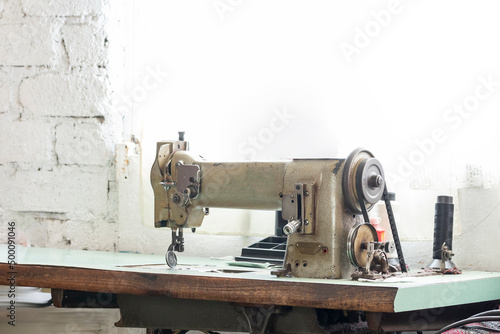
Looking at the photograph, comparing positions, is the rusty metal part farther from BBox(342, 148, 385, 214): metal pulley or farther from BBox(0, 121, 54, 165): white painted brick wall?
BBox(0, 121, 54, 165): white painted brick wall

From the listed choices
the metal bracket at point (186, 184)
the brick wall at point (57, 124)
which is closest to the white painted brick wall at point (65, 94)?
the brick wall at point (57, 124)

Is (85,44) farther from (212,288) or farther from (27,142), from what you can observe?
(212,288)

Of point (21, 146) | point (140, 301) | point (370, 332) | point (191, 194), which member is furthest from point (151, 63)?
point (370, 332)

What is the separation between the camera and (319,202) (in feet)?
6.38

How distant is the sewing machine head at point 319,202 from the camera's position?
1.92 metres

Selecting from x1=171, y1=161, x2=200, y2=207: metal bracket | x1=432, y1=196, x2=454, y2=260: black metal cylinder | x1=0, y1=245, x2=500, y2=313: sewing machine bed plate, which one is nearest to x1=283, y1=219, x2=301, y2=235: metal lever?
x1=0, y1=245, x2=500, y2=313: sewing machine bed plate

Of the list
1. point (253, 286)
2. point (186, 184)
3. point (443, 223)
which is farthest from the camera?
point (443, 223)

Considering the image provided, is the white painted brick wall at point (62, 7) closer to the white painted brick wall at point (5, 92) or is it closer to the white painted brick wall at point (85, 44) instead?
the white painted brick wall at point (85, 44)

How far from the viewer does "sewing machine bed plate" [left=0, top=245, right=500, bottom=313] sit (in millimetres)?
1652

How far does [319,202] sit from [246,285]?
31 cm

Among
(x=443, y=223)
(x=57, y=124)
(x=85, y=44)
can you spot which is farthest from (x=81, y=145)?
(x=443, y=223)

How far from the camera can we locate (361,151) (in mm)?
1977

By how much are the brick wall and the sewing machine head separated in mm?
1148

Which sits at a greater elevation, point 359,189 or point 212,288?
point 359,189
